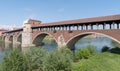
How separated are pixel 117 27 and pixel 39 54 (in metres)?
19.6

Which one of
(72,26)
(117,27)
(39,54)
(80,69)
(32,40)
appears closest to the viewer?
(80,69)

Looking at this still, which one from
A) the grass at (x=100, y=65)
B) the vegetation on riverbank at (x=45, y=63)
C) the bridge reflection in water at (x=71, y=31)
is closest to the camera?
A: the vegetation on riverbank at (x=45, y=63)

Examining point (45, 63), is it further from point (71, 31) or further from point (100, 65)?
point (71, 31)

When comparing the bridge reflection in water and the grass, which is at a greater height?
the bridge reflection in water

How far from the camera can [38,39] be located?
72.6 m

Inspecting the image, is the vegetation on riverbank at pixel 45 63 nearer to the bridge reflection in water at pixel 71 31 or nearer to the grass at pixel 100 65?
the grass at pixel 100 65

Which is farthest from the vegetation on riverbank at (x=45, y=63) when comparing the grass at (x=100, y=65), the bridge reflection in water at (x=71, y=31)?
Result: the bridge reflection in water at (x=71, y=31)

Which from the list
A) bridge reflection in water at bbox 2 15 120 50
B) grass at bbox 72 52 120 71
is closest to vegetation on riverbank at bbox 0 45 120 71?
grass at bbox 72 52 120 71

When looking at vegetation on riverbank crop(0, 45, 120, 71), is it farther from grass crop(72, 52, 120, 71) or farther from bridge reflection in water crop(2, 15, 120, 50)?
bridge reflection in water crop(2, 15, 120, 50)

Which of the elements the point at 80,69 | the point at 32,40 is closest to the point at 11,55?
the point at 80,69

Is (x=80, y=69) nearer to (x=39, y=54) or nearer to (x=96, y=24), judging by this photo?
(x=39, y=54)

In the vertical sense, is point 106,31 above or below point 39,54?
above

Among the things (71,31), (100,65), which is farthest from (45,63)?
(71,31)

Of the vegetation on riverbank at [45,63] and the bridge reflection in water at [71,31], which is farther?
the bridge reflection in water at [71,31]
